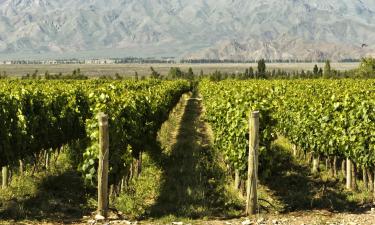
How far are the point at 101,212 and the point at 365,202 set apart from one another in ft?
24.7

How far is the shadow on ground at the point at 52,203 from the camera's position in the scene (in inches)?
487

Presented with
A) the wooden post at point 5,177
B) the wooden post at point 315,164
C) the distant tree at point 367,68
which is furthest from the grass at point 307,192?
the distant tree at point 367,68

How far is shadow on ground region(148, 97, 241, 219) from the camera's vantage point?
43.2 feet

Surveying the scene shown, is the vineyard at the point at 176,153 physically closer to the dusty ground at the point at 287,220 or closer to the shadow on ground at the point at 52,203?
the shadow on ground at the point at 52,203

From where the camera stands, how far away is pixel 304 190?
624 inches

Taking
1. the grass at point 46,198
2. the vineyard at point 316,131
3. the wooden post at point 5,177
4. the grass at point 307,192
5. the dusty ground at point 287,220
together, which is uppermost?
the vineyard at point 316,131

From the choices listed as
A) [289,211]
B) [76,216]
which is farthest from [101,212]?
[289,211]

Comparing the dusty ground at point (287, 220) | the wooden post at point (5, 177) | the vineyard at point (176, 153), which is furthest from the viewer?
the wooden post at point (5, 177)

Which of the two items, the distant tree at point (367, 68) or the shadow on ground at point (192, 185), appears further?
the distant tree at point (367, 68)

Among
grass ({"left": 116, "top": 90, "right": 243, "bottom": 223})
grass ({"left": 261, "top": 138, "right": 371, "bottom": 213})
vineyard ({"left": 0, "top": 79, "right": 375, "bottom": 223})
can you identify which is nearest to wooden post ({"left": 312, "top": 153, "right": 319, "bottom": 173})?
vineyard ({"left": 0, "top": 79, "right": 375, "bottom": 223})

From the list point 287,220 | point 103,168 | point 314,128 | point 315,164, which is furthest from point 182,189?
point 315,164

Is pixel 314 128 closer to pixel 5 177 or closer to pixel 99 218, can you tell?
pixel 99 218

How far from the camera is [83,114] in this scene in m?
20.2

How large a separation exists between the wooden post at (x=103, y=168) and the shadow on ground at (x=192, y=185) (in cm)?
136
